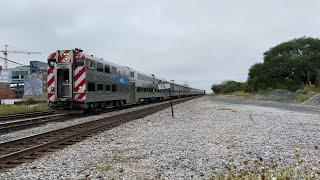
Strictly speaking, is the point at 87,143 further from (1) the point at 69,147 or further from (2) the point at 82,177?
(2) the point at 82,177

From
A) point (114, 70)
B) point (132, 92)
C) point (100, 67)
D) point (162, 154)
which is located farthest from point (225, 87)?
point (162, 154)

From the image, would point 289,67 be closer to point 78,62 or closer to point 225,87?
point 78,62

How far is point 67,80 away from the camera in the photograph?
2203 cm

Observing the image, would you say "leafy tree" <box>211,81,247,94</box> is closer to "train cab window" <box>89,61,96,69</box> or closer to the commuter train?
the commuter train

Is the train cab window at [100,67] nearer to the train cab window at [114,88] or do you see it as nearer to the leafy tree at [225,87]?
the train cab window at [114,88]

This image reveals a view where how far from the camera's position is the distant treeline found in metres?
71.4

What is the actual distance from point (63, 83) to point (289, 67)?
5859cm

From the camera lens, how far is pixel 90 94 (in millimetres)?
22188

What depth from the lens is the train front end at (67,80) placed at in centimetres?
2141

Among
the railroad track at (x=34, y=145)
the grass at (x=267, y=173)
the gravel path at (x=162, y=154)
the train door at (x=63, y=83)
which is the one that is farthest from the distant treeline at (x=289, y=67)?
the grass at (x=267, y=173)

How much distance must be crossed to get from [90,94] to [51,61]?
8.96 feet

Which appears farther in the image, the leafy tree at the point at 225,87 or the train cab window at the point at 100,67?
the leafy tree at the point at 225,87

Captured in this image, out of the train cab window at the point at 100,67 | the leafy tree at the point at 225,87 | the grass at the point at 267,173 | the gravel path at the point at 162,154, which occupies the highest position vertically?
the leafy tree at the point at 225,87

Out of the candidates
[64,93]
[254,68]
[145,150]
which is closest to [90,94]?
[64,93]
